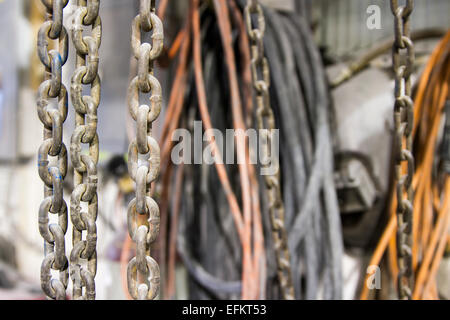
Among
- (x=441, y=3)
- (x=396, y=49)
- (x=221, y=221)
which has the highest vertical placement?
(x=441, y=3)

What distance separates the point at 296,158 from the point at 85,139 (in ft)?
1.63

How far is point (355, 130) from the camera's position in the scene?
2.83 feet

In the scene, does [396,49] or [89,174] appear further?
[396,49]

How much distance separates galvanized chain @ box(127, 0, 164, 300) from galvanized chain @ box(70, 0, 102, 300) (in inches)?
2.2

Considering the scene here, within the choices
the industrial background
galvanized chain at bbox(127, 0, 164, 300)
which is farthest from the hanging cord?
galvanized chain at bbox(127, 0, 164, 300)

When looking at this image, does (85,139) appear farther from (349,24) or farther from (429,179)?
(349,24)

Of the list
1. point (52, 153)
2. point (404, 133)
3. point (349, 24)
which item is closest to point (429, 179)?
point (404, 133)

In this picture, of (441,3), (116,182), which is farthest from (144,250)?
(441,3)

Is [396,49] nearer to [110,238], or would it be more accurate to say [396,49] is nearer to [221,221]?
[221,221]

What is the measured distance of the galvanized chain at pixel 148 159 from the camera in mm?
365

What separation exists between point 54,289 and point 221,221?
1.71 ft

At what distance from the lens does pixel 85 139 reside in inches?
15.9

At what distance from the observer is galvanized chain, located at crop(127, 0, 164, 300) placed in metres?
0.36

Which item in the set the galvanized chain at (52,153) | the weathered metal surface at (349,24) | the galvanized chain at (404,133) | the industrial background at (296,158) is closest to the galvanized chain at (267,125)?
the industrial background at (296,158)
